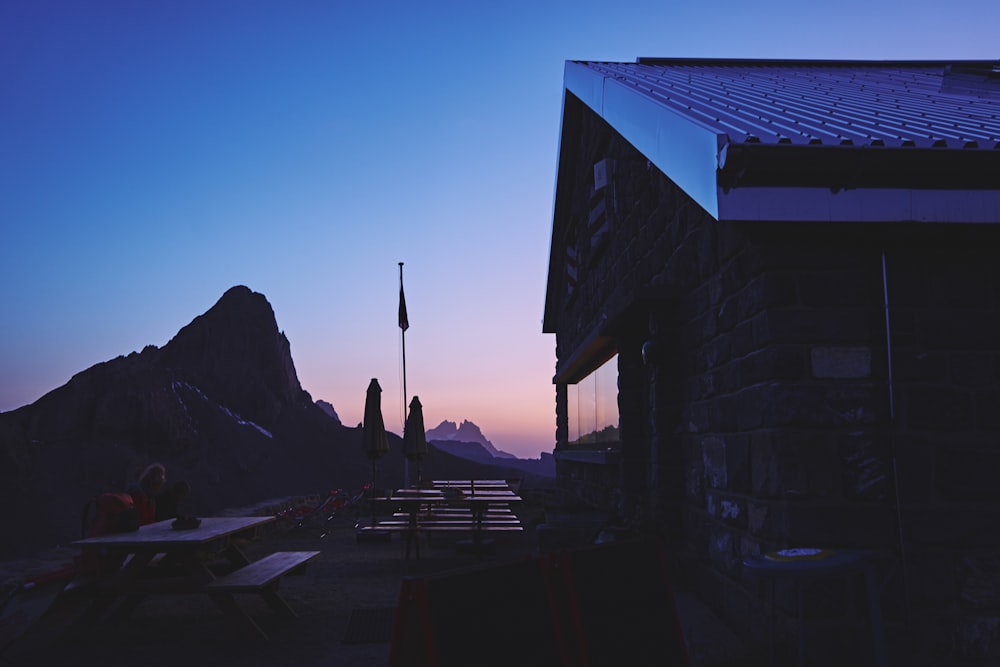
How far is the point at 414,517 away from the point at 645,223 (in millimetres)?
4232

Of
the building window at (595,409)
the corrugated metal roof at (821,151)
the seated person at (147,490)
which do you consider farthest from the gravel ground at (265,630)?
the building window at (595,409)

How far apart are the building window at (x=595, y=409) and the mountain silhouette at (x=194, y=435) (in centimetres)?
2740

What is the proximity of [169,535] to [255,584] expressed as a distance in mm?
850

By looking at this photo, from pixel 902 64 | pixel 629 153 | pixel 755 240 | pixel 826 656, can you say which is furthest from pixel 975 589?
pixel 902 64

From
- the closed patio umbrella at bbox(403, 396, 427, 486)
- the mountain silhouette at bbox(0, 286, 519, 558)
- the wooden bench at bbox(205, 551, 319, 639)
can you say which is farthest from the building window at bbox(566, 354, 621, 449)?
the mountain silhouette at bbox(0, 286, 519, 558)

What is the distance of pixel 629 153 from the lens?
8.42 m

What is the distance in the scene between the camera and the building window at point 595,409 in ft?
32.2

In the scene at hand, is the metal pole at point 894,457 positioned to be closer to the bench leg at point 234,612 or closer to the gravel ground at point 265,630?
the gravel ground at point 265,630

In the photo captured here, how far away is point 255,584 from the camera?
18.1 feet

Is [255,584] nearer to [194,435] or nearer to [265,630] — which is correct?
[265,630]

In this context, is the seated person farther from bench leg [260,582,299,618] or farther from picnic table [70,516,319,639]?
bench leg [260,582,299,618]

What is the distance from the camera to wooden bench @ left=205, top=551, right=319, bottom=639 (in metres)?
5.52

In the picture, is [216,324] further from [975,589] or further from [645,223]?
[975,589]

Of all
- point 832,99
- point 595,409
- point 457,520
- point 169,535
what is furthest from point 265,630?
point 595,409
